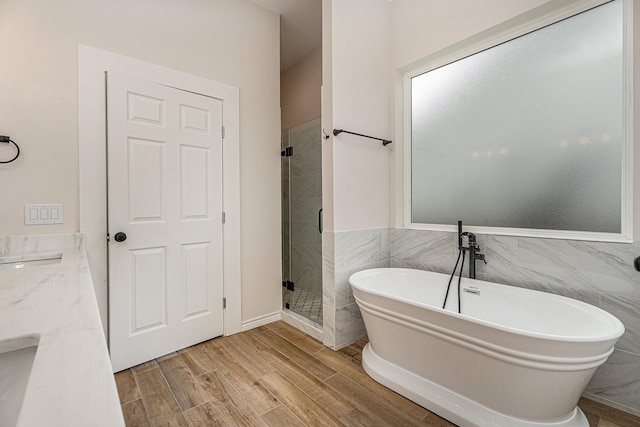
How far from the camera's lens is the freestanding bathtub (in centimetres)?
130

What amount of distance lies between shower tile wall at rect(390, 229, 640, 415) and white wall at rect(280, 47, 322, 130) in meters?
2.40

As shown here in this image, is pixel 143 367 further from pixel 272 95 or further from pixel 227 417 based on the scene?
pixel 272 95

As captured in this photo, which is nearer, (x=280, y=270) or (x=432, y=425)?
(x=432, y=425)

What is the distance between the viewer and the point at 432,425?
1.53 meters

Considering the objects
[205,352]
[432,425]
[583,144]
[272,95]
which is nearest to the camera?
[432,425]

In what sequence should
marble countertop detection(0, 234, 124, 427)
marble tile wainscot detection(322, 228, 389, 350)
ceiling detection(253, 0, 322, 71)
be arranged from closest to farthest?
marble countertop detection(0, 234, 124, 427) → marble tile wainscot detection(322, 228, 389, 350) → ceiling detection(253, 0, 322, 71)

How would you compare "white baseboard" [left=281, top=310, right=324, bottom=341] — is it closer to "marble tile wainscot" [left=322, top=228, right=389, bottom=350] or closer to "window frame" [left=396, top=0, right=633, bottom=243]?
"marble tile wainscot" [left=322, top=228, right=389, bottom=350]

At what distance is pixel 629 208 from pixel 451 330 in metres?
1.24

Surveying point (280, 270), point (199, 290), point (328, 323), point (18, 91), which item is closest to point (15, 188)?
point (18, 91)

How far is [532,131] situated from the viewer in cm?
200

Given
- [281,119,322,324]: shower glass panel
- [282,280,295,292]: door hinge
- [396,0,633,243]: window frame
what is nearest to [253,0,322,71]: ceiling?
[281,119,322,324]: shower glass panel

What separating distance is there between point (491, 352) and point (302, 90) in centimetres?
340

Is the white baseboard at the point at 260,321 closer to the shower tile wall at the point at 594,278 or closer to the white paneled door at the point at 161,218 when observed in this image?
the white paneled door at the point at 161,218

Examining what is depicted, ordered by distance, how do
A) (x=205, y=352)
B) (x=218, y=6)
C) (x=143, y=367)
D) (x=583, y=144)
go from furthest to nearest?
1. (x=218, y=6)
2. (x=205, y=352)
3. (x=143, y=367)
4. (x=583, y=144)
